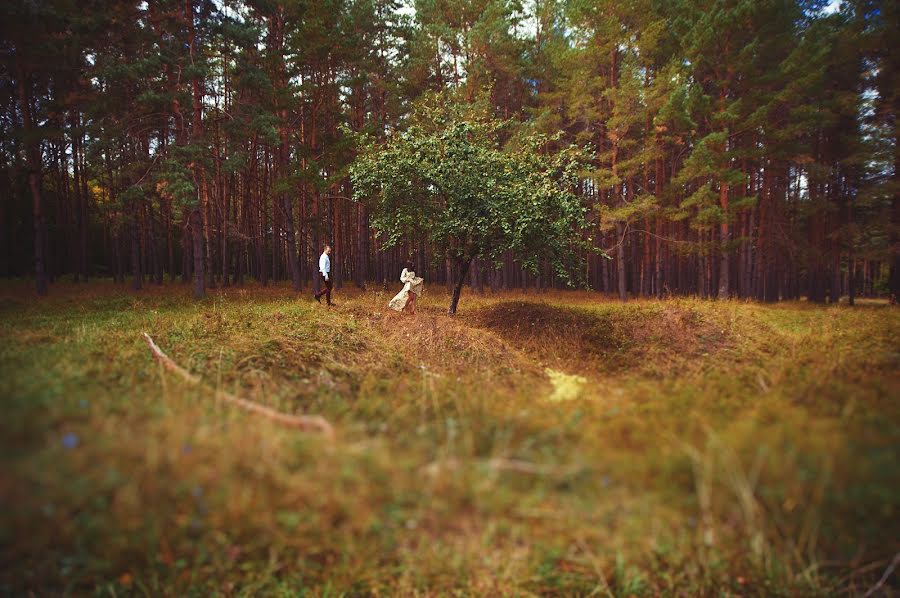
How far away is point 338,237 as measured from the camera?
28156 mm

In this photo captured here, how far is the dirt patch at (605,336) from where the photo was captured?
7418 mm

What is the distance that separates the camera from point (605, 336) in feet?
30.6

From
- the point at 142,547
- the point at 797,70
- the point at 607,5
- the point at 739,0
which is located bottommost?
the point at 142,547

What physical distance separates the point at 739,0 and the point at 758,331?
15.3 metres

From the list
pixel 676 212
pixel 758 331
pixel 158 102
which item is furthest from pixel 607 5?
pixel 158 102

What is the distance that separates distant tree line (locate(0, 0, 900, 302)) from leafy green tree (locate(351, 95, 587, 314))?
80 centimetres

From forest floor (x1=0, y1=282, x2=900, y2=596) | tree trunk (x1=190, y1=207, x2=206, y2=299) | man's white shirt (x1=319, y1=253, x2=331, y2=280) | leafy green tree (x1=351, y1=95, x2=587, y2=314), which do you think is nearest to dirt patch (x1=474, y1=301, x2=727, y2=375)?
leafy green tree (x1=351, y1=95, x2=587, y2=314)

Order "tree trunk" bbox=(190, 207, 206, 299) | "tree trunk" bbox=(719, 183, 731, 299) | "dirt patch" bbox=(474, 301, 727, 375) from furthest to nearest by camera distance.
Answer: "tree trunk" bbox=(719, 183, 731, 299), "tree trunk" bbox=(190, 207, 206, 299), "dirt patch" bbox=(474, 301, 727, 375)

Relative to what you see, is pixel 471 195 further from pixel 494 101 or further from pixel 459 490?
pixel 494 101

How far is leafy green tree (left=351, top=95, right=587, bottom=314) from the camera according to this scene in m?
10.0

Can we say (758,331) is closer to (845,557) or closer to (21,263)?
(845,557)

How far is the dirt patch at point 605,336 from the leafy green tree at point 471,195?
58.7 inches

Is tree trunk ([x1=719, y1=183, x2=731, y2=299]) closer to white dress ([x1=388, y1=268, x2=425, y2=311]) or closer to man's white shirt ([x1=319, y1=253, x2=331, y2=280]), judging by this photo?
white dress ([x1=388, y1=268, x2=425, y2=311])

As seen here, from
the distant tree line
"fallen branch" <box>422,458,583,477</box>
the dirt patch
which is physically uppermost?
the distant tree line
